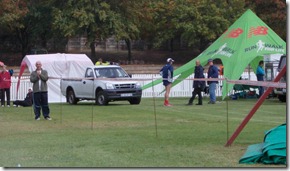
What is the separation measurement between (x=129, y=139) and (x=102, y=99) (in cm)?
1520

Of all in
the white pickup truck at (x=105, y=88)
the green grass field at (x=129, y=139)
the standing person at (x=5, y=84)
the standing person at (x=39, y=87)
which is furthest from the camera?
the standing person at (x=5, y=84)

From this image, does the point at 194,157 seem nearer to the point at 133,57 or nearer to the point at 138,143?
the point at 138,143

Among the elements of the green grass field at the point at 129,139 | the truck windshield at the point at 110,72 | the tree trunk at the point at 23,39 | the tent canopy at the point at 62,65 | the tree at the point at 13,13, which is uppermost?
the tree at the point at 13,13

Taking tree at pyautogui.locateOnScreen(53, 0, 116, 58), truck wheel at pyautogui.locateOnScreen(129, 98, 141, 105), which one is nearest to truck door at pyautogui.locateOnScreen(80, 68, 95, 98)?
truck wheel at pyautogui.locateOnScreen(129, 98, 141, 105)

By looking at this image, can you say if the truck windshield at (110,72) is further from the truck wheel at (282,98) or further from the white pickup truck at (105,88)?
the truck wheel at (282,98)

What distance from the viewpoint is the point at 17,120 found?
23016 mm

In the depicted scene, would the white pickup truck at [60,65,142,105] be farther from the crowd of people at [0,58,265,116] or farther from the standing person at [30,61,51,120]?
the standing person at [30,61,51,120]

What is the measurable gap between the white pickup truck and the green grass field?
5426 mm

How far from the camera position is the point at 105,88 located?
101 ft

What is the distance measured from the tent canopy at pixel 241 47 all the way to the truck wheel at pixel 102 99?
2.78 metres

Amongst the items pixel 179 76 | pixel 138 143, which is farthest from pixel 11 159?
pixel 179 76

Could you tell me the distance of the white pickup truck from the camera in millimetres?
30828

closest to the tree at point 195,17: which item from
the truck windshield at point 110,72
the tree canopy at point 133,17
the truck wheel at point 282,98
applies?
the tree canopy at point 133,17

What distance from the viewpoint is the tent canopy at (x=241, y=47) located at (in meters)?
31.5
